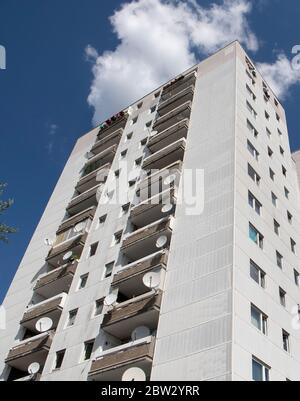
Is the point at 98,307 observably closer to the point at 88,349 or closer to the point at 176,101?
the point at 88,349

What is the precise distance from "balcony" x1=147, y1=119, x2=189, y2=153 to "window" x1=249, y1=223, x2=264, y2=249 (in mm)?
11683

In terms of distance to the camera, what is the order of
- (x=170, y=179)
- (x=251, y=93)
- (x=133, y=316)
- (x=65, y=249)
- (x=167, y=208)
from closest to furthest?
1. (x=133, y=316)
2. (x=167, y=208)
3. (x=170, y=179)
4. (x=65, y=249)
5. (x=251, y=93)

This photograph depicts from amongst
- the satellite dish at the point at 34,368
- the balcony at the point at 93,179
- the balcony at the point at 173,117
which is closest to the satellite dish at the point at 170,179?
the balcony at the point at 173,117

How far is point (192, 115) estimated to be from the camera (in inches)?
1490

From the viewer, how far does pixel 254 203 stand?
29234 millimetres

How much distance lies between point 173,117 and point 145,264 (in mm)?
16449

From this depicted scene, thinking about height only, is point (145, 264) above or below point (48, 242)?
below

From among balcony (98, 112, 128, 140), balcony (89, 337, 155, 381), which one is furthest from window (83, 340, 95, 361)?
A: balcony (98, 112, 128, 140)

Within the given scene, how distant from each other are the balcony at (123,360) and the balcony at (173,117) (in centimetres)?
2071

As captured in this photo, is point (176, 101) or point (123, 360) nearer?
point (123, 360)

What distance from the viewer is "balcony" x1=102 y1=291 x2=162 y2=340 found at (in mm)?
24372

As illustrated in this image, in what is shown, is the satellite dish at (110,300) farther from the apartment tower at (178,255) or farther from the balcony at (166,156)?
the balcony at (166,156)

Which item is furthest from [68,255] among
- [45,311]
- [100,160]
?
[100,160]
